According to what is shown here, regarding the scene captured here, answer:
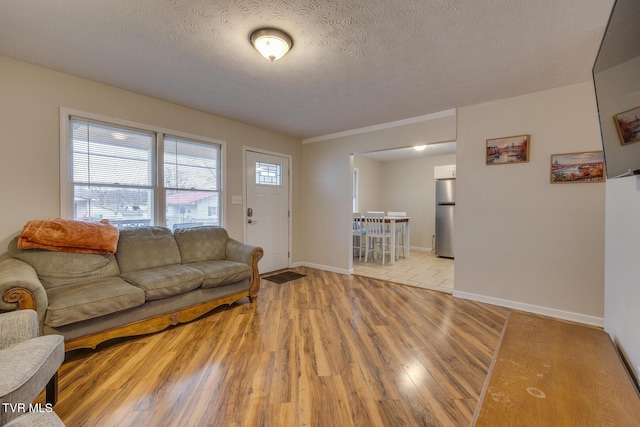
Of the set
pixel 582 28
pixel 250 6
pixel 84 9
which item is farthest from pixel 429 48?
pixel 84 9

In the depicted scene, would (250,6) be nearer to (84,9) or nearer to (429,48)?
(84,9)

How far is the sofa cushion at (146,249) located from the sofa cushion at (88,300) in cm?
37

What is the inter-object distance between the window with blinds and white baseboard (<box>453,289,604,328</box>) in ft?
11.3

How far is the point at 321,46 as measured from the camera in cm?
208

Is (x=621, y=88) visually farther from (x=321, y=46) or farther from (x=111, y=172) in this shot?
(x=111, y=172)

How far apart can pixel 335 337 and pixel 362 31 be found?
240 cm

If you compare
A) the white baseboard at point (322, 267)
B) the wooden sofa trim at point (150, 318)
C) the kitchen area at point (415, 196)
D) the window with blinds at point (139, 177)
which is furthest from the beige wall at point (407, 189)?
the wooden sofa trim at point (150, 318)

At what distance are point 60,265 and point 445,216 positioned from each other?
6040mm

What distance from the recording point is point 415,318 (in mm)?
2744

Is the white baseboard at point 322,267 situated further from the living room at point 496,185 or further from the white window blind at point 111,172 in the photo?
the white window blind at point 111,172

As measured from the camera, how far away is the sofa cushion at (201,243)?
10.3 ft

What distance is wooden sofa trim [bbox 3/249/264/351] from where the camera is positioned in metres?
1.72

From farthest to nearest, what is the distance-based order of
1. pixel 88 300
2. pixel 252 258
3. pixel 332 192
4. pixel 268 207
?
1. pixel 332 192
2. pixel 268 207
3. pixel 252 258
4. pixel 88 300

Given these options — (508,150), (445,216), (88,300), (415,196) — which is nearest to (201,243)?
(88,300)
